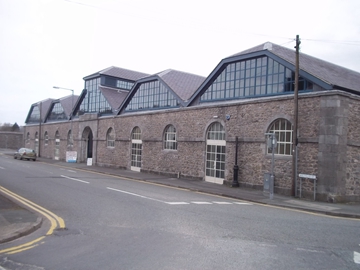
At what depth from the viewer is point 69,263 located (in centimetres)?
578

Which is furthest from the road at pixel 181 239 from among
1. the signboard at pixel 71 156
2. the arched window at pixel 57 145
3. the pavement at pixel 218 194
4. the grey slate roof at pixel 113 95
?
the arched window at pixel 57 145

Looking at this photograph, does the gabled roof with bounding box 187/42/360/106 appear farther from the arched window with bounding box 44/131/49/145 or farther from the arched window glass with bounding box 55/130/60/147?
the arched window with bounding box 44/131/49/145

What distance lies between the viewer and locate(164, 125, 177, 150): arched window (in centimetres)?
2505

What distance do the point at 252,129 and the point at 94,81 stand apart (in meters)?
24.4

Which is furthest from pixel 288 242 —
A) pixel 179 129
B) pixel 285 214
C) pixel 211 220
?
pixel 179 129

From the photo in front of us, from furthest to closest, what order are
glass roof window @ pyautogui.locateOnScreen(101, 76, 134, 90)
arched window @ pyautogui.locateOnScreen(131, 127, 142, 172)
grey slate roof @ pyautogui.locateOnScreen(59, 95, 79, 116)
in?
grey slate roof @ pyautogui.locateOnScreen(59, 95, 79, 116), glass roof window @ pyautogui.locateOnScreen(101, 76, 134, 90), arched window @ pyautogui.locateOnScreen(131, 127, 142, 172)

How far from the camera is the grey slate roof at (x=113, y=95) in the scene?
3459 centimetres

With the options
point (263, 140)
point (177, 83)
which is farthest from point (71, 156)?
point (263, 140)

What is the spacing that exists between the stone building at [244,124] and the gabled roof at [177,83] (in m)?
0.10

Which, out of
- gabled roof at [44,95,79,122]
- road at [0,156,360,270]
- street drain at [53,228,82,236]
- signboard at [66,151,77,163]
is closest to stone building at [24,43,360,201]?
road at [0,156,360,270]

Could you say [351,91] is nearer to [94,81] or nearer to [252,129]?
[252,129]

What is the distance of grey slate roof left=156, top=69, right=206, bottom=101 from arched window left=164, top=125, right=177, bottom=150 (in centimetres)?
247

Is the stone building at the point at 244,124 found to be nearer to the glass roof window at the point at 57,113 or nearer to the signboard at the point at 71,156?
the signboard at the point at 71,156

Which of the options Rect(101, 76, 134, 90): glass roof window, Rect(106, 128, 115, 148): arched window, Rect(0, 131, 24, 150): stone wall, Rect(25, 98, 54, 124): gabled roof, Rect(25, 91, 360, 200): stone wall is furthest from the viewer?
Rect(0, 131, 24, 150): stone wall
